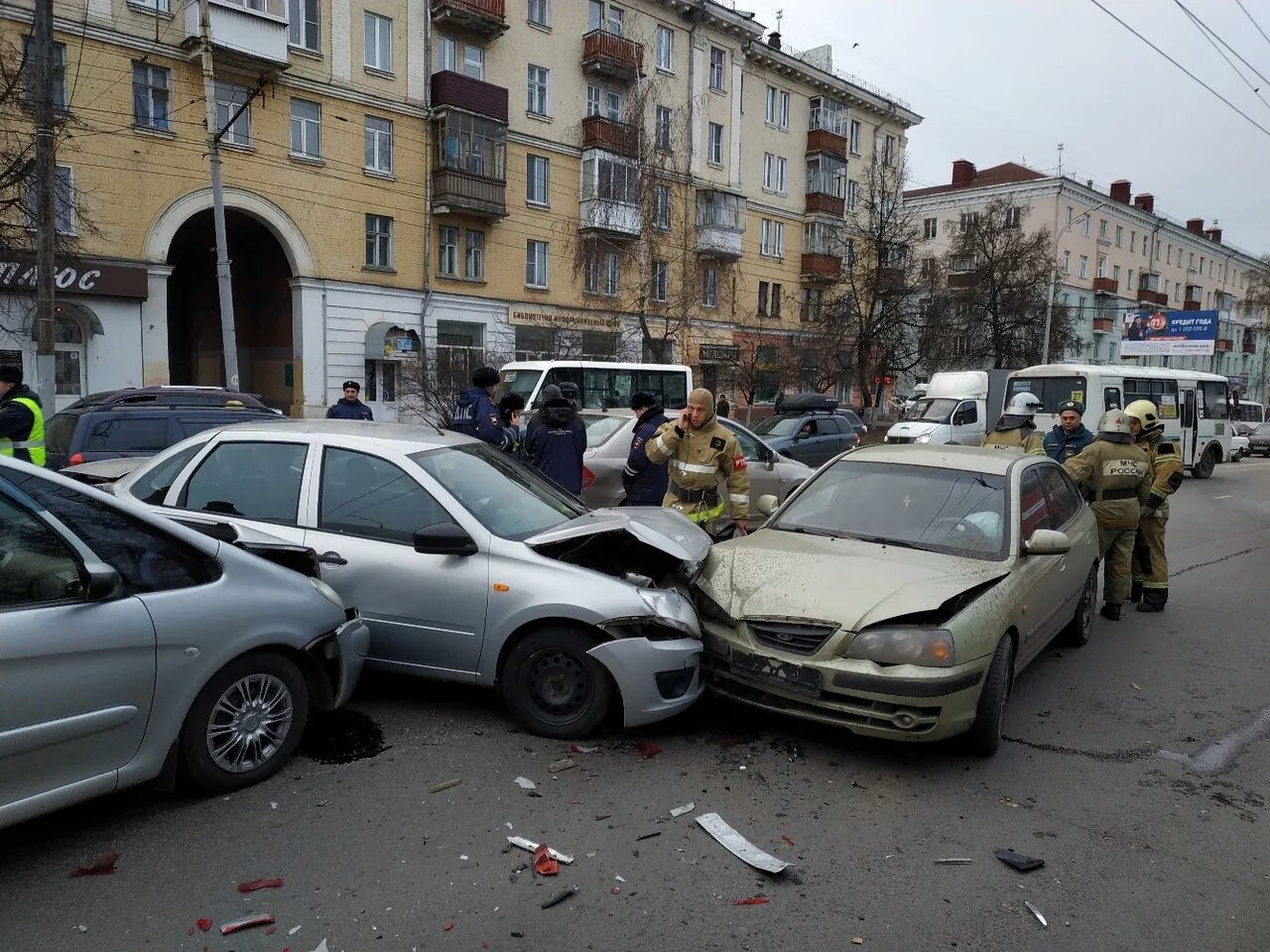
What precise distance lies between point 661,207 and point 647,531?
74.2 feet

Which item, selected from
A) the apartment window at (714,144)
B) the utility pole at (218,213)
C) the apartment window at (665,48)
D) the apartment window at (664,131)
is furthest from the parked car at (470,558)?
the apartment window at (714,144)

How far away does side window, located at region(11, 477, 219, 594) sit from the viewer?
3.29 meters

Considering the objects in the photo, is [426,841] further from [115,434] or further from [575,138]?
[575,138]

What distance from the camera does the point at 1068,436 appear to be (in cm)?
828

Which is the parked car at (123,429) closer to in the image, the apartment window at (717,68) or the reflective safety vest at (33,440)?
the reflective safety vest at (33,440)

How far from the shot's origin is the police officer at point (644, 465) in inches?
265

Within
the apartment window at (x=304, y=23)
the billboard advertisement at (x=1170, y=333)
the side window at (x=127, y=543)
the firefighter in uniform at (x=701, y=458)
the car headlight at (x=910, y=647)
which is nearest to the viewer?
the side window at (x=127, y=543)

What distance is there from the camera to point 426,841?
3.46m

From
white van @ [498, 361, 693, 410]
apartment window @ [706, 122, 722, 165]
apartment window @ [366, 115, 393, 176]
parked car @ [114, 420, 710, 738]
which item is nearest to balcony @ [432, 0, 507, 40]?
apartment window @ [366, 115, 393, 176]

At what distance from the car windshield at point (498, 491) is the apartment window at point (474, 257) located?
25.3 metres

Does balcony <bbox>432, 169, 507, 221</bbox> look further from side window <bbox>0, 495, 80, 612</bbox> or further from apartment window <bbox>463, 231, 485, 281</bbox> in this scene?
side window <bbox>0, 495, 80, 612</bbox>

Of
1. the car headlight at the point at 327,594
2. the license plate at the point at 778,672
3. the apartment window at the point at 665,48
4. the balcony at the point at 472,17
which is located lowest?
the license plate at the point at 778,672

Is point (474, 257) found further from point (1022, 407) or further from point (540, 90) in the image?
point (1022, 407)

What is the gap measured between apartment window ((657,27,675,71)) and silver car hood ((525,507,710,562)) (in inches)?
1322
